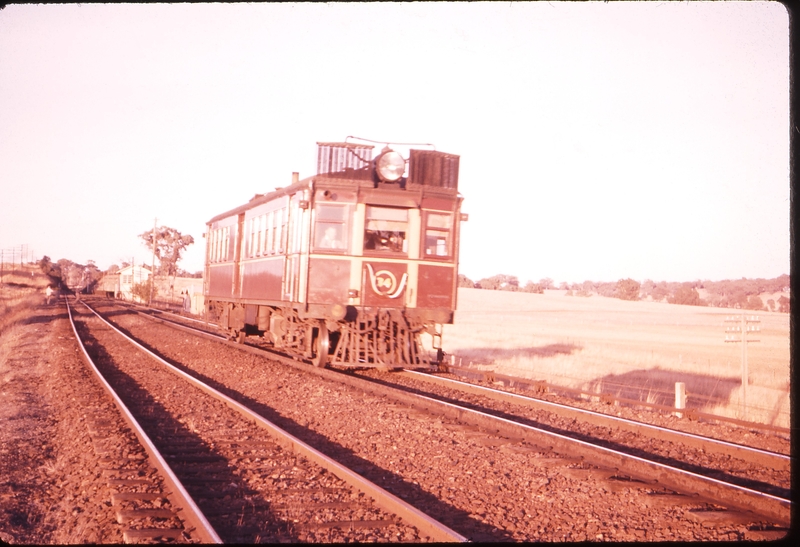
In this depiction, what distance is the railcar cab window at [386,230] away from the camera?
42.0 ft

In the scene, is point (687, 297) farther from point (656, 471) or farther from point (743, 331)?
point (656, 471)

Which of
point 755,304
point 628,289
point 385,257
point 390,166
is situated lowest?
point 385,257

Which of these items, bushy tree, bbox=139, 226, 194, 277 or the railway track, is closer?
the railway track

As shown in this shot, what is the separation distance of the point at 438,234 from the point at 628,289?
3076 inches

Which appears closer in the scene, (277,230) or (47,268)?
(277,230)

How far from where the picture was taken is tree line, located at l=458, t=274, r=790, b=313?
70.3 m

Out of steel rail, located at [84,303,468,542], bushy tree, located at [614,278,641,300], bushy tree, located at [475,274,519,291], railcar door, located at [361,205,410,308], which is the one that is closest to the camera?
steel rail, located at [84,303,468,542]

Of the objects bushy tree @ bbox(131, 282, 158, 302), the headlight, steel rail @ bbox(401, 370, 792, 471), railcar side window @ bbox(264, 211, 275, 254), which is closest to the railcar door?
the headlight

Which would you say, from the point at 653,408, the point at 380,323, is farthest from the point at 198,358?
the point at 653,408

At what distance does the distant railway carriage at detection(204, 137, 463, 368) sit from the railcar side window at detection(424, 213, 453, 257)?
0.02 meters

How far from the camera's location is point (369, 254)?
1272cm

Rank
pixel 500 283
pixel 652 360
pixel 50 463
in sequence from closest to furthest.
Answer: pixel 50 463 → pixel 652 360 → pixel 500 283

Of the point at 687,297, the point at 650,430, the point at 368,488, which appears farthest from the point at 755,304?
the point at 368,488

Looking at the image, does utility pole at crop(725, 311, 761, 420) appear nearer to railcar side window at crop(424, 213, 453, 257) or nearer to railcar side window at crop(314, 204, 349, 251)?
railcar side window at crop(424, 213, 453, 257)
